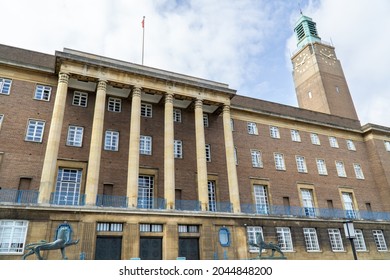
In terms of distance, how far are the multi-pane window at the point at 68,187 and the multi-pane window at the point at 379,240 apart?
2888cm

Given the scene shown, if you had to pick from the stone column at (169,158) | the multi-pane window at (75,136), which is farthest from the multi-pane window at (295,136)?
the multi-pane window at (75,136)

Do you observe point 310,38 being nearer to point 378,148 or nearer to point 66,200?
point 378,148

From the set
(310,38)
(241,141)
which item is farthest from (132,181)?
(310,38)

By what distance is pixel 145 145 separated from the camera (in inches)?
1037

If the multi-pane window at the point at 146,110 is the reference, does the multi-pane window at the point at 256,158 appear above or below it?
below

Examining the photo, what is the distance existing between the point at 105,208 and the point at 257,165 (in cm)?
1618

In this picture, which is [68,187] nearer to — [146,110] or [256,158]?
[146,110]

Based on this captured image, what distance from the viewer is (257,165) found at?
3053 cm

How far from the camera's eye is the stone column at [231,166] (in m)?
25.0

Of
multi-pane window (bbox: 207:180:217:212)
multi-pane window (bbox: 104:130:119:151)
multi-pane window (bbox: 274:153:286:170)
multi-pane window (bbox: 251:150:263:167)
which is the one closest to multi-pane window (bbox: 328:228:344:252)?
multi-pane window (bbox: 274:153:286:170)

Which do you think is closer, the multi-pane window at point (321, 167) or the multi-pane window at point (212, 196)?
the multi-pane window at point (212, 196)

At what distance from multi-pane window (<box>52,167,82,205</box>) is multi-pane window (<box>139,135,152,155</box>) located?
527 centimetres

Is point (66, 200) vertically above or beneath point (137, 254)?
above

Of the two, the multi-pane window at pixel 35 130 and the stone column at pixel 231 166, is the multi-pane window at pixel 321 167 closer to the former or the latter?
the stone column at pixel 231 166
